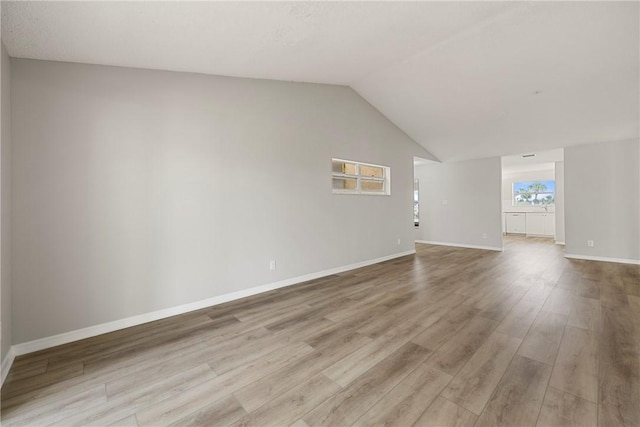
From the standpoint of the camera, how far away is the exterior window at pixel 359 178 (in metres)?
4.46

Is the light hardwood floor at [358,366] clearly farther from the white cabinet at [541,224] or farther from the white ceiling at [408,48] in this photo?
the white cabinet at [541,224]

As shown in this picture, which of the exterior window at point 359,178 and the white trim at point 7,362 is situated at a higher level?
the exterior window at point 359,178

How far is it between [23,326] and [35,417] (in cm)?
107

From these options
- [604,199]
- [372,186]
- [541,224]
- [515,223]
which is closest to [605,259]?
[604,199]

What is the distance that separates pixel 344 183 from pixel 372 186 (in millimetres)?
837

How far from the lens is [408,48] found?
3.06 meters

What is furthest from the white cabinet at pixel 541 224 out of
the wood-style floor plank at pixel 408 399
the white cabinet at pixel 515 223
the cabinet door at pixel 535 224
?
the wood-style floor plank at pixel 408 399

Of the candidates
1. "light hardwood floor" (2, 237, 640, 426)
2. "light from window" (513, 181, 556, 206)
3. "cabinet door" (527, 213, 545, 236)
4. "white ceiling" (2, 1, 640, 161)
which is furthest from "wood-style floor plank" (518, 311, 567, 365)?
"light from window" (513, 181, 556, 206)

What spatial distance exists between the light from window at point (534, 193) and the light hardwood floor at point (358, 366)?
280 inches

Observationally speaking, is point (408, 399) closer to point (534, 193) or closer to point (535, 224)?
point (535, 224)

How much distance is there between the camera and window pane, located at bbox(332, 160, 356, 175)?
176 inches

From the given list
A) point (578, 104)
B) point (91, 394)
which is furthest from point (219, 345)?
point (578, 104)

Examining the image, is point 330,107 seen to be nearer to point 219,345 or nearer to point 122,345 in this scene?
point 219,345

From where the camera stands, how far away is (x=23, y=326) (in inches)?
80.7
